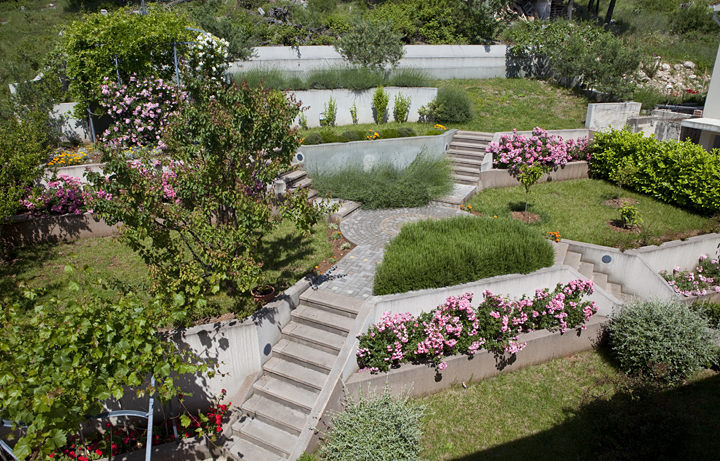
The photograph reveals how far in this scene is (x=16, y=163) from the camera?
8594 mm

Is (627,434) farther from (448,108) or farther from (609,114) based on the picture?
(609,114)

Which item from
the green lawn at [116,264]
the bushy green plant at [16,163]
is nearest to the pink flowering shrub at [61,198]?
the bushy green plant at [16,163]

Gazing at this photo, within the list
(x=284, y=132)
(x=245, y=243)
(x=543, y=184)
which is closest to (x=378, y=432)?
(x=245, y=243)

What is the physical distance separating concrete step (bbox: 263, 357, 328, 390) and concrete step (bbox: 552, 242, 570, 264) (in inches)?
206

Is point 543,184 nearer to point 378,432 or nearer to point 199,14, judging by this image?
point 378,432

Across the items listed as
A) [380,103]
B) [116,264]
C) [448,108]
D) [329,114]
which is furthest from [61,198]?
[448,108]

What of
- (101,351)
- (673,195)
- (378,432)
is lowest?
(378,432)

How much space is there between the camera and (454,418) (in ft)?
22.2

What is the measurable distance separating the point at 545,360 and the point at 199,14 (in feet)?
64.4

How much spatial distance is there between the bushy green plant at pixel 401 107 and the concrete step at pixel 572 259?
28.3 feet

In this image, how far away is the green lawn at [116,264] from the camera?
768 centimetres

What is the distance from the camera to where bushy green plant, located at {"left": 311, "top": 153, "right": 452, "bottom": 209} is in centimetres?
1192

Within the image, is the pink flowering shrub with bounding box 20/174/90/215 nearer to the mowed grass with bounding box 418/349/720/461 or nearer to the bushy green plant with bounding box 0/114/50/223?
the bushy green plant with bounding box 0/114/50/223

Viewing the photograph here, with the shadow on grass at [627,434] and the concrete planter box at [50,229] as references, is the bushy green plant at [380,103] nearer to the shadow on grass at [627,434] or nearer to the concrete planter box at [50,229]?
the concrete planter box at [50,229]
